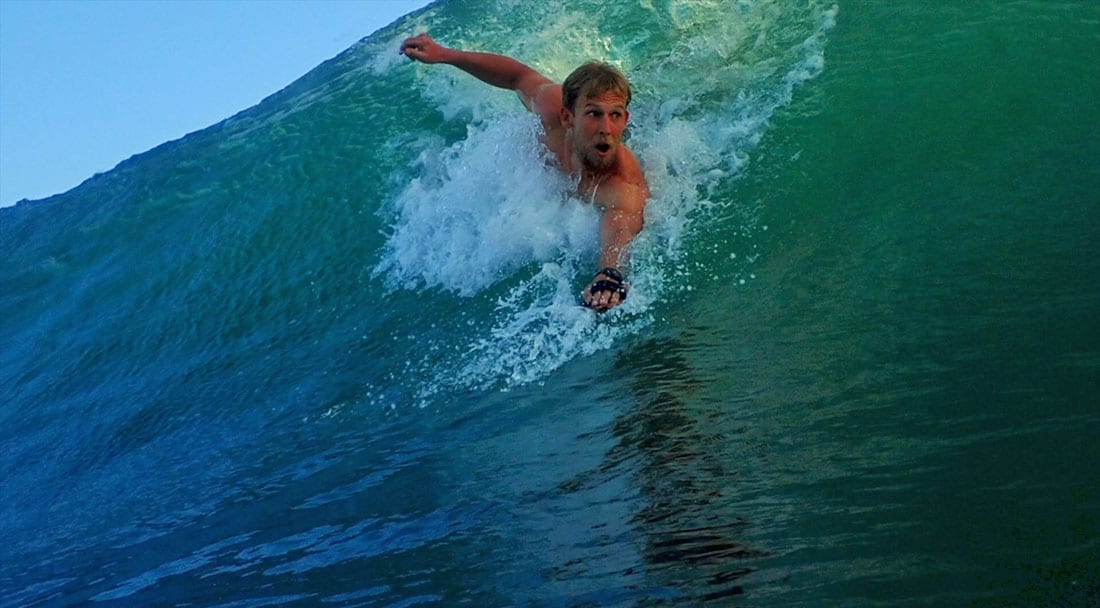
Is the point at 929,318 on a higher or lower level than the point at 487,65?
lower

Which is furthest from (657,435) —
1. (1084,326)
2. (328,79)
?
(328,79)

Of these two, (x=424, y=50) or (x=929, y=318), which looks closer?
(x=929, y=318)

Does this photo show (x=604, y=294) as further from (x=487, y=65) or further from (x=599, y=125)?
(x=487, y=65)

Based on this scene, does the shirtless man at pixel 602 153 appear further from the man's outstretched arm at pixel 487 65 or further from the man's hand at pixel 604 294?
the man's outstretched arm at pixel 487 65

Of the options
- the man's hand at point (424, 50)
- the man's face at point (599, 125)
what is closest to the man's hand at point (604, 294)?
the man's face at point (599, 125)

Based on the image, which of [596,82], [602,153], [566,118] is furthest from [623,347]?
[566,118]

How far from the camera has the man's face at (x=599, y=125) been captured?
5105mm

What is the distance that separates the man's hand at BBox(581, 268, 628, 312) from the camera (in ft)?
14.6

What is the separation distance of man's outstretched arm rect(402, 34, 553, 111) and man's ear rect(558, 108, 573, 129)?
814mm

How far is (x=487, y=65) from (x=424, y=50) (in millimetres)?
414

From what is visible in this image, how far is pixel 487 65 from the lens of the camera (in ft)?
21.8

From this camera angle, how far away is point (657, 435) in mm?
3330

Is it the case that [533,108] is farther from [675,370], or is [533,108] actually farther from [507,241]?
[675,370]

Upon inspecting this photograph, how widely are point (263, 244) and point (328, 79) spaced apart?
11.3 ft
